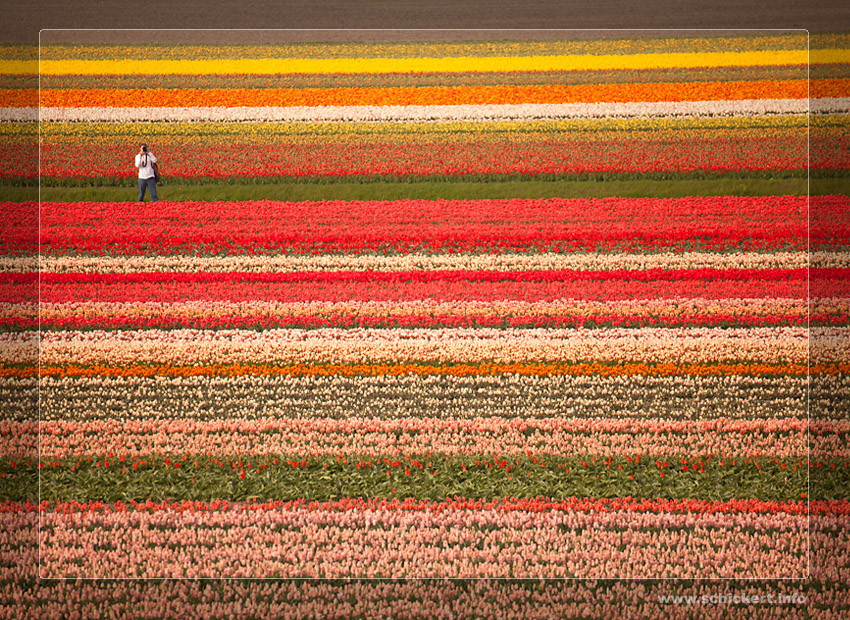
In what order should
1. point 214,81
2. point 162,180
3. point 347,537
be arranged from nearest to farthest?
point 347,537 → point 162,180 → point 214,81

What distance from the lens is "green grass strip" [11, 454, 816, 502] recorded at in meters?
6.35

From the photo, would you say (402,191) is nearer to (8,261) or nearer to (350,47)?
(350,47)

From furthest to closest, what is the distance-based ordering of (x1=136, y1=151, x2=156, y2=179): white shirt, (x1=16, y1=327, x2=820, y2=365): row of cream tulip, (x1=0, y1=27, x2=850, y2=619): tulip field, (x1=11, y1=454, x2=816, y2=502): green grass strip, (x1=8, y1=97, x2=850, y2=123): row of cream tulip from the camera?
(x1=136, y1=151, x2=156, y2=179): white shirt, (x1=8, y1=97, x2=850, y2=123): row of cream tulip, (x1=16, y1=327, x2=820, y2=365): row of cream tulip, (x1=11, y1=454, x2=816, y2=502): green grass strip, (x1=0, y1=27, x2=850, y2=619): tulip field

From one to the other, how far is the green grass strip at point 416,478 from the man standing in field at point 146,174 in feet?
23.8

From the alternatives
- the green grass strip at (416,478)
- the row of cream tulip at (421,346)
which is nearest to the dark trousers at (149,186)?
the row of cream tulip at (421,346)

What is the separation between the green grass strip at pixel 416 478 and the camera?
635 centimetres

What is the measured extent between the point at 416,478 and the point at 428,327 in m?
3.44

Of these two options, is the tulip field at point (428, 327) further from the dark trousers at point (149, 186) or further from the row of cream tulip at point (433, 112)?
the dark trousers at point (149, 186)

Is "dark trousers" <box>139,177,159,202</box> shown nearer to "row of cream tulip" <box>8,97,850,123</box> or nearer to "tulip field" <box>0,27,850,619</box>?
"tulip field" <box>0,27,850,619</box>

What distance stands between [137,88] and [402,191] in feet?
18.3

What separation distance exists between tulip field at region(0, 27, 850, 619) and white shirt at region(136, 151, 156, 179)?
455 millimetres

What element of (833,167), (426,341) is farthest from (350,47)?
(833,167)

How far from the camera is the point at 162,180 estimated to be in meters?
13.4

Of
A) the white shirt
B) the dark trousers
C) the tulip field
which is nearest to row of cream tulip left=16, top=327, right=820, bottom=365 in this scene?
the tulip field
